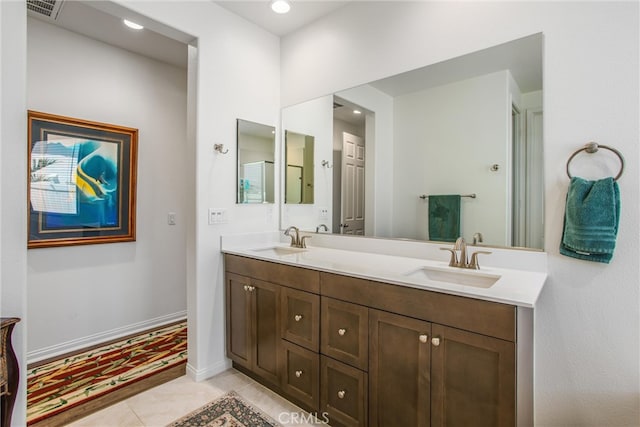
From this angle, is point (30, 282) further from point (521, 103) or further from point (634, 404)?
point (634, 404)

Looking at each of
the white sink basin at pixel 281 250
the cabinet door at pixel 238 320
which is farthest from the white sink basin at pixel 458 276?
the cabinet door at pixel 238 320

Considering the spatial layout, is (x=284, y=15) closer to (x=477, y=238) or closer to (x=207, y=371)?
(x=477, y=238)

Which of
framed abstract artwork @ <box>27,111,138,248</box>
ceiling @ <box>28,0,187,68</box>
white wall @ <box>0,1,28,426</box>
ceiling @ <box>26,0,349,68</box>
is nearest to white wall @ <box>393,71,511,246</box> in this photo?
ceiling @ <box>26,0,349,68</box>

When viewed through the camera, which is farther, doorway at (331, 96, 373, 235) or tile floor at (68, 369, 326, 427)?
doorway at (331, 96, 373, 235)

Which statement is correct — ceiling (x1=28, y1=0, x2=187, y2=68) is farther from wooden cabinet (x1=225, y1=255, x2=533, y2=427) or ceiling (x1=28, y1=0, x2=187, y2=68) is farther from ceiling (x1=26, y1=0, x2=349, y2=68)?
wooden cabinet (x1=225, y1=255, x2=533, y2=427)

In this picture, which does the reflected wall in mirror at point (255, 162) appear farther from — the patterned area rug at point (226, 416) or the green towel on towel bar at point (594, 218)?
the green towel on towel bar at point (594, 218)

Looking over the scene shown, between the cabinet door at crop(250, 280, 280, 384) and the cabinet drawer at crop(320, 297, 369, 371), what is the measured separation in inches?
15.3

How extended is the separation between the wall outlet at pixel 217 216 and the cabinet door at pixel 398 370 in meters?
1.36

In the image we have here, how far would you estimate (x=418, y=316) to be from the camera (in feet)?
4.41

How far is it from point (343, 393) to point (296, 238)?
123 cm

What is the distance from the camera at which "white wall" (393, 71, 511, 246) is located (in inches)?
66.8

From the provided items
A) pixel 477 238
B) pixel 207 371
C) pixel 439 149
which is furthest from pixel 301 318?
pixel 439 149

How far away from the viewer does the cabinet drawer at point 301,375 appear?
1.74m

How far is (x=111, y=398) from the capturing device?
199 centimetres
